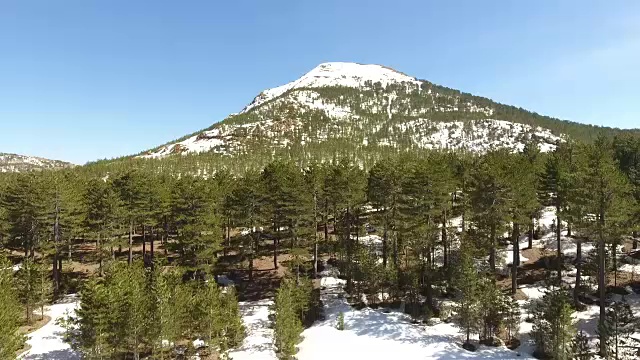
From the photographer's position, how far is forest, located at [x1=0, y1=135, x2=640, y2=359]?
23.2 meters

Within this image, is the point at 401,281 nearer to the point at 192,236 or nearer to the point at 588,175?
the point at 588,175

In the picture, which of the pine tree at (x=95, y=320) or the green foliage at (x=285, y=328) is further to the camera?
the green foliage at (x=285, y=328)

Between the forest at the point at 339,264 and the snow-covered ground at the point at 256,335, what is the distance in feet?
2.52

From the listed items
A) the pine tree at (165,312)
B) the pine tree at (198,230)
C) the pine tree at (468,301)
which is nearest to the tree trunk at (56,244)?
the pine tree at (198,230)

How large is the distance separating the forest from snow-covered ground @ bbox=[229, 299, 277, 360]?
0.77 m

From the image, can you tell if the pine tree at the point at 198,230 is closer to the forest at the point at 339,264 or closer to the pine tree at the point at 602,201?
the forest at the point at 339,264

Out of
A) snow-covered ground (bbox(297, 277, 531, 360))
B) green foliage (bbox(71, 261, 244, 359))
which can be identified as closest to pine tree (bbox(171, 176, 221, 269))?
green foliage (bbox(71, 261, 244, 359))

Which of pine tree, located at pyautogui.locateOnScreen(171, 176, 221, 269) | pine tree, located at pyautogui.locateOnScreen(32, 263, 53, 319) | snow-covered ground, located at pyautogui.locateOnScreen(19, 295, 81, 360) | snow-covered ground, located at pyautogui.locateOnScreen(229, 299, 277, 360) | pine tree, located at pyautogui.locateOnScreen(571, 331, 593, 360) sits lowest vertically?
snow-covered ground, located at pyautogui.locateOnScreen(229, 299, 277, 360)

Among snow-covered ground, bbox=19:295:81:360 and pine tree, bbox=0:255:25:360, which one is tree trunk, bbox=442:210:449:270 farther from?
pine tree, bbox=0:255:25:360

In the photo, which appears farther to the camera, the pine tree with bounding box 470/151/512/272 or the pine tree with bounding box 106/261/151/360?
the pine tree with bounding box 470/151/512/272

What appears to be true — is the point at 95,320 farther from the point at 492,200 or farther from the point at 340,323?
the point at 492,200

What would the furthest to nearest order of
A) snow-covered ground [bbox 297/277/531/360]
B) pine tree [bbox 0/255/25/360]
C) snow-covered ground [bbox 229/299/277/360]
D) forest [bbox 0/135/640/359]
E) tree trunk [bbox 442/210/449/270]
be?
tree trunk [bbox 442/210/449/270] → snow-covered ground [bbox 229/299/277/360] → snow-covered ground [bbox 297/277/531/360] → forest [bbox 0/135/640/359] → pine tree [bbox 0/255/25/360]

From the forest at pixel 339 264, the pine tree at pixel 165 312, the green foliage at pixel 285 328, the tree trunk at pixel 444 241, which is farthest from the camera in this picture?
the tree trunk at pixel 444 241

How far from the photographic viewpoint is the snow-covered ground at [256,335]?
2644 cm
